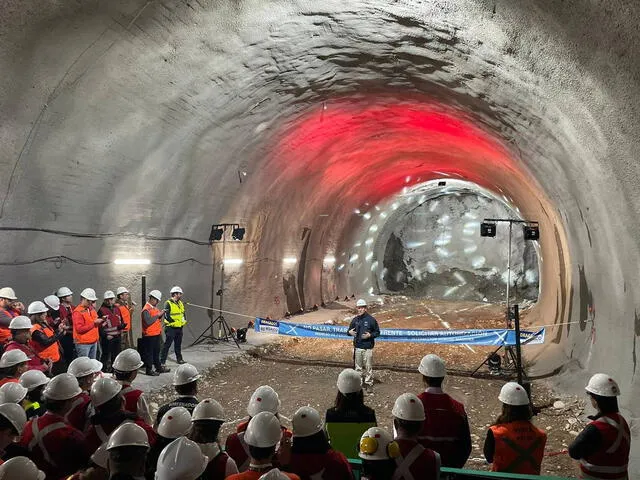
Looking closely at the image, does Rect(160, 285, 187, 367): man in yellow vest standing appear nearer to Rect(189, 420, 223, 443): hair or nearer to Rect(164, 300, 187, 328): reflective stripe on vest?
Rect(164, 300, 187, 328): reflective stripe on vest

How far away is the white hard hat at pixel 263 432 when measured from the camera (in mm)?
2891

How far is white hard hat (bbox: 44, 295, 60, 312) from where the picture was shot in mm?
8047

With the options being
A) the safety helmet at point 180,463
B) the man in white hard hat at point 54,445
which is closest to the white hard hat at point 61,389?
the man in white hard hat at point 54,445

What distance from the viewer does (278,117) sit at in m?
10.8

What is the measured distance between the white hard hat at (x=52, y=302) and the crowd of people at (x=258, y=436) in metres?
3.08

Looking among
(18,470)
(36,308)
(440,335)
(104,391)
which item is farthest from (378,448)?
(440,335)

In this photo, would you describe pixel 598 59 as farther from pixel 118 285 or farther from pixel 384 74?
pixel 118 285

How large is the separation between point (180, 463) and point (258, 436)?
48 cm

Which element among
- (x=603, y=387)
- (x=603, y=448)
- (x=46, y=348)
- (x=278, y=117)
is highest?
(x=278, y=117)

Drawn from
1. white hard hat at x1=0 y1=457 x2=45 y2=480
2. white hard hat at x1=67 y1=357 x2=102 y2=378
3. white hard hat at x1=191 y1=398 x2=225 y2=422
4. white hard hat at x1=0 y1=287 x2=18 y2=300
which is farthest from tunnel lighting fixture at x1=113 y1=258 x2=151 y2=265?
white hard hat at x1=0 y1=457 x2=45 y2=480

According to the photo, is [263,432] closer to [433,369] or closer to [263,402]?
[263,402]

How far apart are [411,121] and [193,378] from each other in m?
9.59

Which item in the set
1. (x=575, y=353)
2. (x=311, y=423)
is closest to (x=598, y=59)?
(x=311, y=423)

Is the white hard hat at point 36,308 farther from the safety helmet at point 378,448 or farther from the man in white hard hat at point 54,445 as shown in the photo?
the safety helmet at point 378,448
